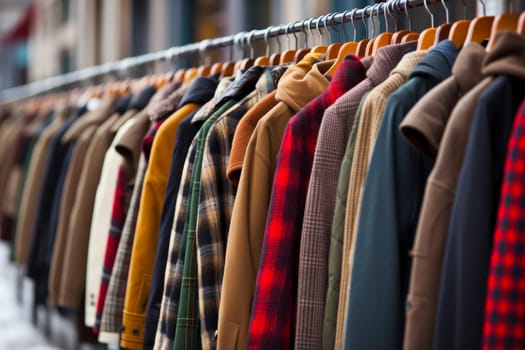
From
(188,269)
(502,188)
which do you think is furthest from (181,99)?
(502,188)

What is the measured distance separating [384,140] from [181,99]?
101 centimetres

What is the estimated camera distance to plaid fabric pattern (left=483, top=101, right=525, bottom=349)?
1.09m

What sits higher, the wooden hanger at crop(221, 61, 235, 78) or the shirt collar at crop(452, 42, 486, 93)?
the wooden hanger at crop(221, 61, 235, 78)

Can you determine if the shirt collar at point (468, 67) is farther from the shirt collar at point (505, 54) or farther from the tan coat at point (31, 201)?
the tan coat at point (31, 201)

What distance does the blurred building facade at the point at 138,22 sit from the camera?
11.8 feet

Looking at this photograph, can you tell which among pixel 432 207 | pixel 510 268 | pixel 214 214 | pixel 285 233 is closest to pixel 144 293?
pixel 214 214

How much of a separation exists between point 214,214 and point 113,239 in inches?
24.7

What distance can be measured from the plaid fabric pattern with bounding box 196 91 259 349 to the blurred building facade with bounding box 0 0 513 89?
1.88 ft

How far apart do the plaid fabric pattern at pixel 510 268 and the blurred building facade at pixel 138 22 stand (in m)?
0.87

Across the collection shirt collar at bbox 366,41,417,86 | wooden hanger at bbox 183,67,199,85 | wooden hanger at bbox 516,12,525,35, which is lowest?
shirt collar at bbox 366,41,417,86

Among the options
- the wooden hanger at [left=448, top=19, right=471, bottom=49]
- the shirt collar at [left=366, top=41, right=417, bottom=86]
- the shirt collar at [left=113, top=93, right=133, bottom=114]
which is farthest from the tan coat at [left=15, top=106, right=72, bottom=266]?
the wooden hanger at [left=448, top=19, right=471, bottom=49]

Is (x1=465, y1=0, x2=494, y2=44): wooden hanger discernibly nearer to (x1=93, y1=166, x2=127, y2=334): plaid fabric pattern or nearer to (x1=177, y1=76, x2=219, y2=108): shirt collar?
(x1=177, y1=76, x2=219, y2=108): shirt collar

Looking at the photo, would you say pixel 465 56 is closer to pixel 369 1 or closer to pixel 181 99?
pixel 369 1

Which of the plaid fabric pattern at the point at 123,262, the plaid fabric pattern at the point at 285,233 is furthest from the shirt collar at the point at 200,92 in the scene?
the plaid fabric pattern at the point at 285,233
